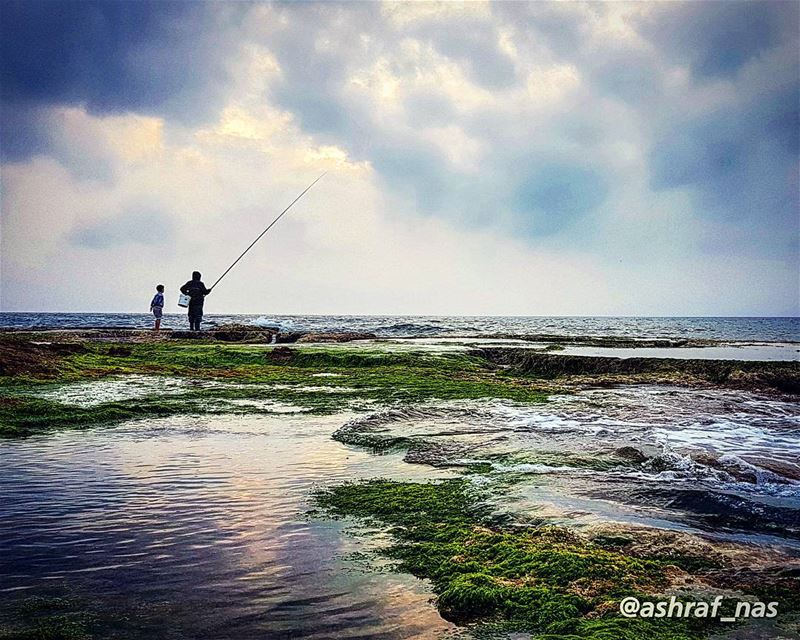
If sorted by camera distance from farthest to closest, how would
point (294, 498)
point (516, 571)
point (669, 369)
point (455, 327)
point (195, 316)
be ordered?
point (455, 327) < point (195, 316) < point (669, 369) < point (294, 498) < point (516, 571)

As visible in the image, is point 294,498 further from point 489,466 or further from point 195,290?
point 195,290

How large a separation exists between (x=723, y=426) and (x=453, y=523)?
6.20 metres

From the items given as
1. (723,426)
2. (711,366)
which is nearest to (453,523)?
(723,426)

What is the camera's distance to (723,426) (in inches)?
347

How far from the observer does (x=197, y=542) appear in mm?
4070

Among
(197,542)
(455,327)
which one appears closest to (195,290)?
(197,542)

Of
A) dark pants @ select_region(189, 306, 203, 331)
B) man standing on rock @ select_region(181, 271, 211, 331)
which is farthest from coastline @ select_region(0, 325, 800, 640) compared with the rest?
dark pants @ select_region(189, 306, 203, 331)

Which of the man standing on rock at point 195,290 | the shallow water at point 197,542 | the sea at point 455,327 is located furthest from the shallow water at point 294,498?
the sea at point 455,327

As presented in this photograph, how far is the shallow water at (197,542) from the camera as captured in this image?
306 centimetres

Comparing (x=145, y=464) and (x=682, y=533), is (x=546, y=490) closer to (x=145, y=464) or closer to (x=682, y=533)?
(x=682, y=533)

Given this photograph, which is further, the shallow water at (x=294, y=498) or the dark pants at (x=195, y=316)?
the dark pants at (x=195, y=316)

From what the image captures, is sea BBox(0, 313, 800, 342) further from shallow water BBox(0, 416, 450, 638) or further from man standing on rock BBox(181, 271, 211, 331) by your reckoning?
shallow water BBox(0, 416, 450, 638)

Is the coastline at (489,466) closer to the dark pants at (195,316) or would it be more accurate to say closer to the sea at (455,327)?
the dark pants at (195,316)

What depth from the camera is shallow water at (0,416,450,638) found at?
10.0ft
